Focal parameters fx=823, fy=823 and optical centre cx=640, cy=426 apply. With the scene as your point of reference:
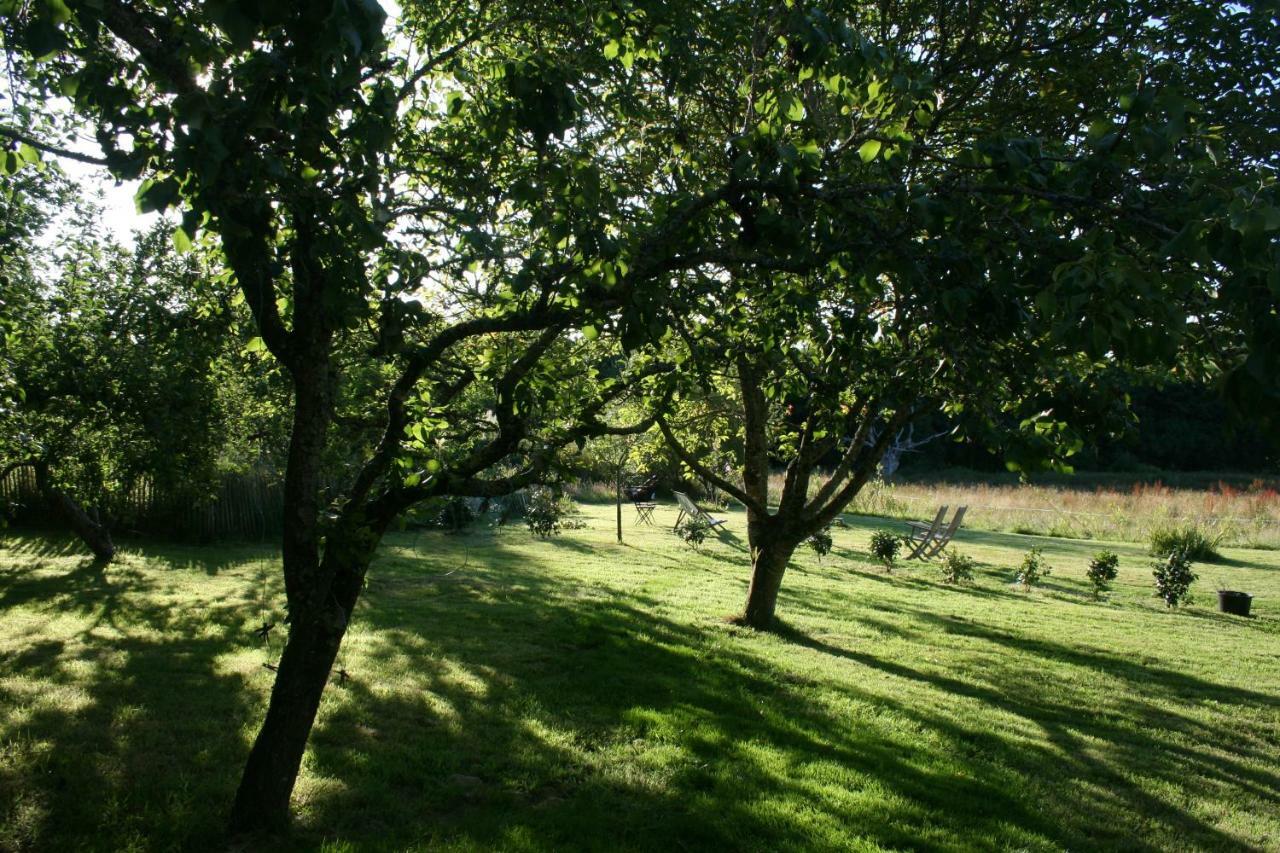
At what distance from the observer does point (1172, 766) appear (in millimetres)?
5914

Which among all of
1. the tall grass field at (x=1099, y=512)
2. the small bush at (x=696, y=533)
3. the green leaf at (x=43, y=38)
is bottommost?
the small bush at (x=696, y=533)

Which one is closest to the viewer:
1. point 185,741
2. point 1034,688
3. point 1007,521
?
point 185,741

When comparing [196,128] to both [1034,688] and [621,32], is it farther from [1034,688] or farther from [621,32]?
[1034,688]

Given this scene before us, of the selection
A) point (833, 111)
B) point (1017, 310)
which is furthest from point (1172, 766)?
point (833, 111)

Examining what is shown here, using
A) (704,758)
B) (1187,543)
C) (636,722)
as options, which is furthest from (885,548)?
(704,758)

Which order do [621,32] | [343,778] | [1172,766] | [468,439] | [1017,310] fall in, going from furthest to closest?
1. [1172,766]
2. [468,439]
3. [343,778]
4. [621,32]
5. [1017,310]

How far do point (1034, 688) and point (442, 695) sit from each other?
5538mm

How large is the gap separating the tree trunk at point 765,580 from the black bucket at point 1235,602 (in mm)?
8062

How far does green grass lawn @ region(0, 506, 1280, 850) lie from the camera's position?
14.3 ft

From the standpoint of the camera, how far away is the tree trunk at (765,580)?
9430mm

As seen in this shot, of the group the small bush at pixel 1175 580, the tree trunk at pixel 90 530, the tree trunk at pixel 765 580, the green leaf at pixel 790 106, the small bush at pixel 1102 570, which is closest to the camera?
the green leaf at pixel 790 106

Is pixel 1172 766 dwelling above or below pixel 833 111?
below

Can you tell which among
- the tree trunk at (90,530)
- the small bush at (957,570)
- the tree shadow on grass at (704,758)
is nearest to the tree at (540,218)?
the tree shadow on grass at (704,758)

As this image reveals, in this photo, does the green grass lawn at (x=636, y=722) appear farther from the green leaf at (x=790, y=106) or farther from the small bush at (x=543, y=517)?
the small bush at (x=543, y=517)
